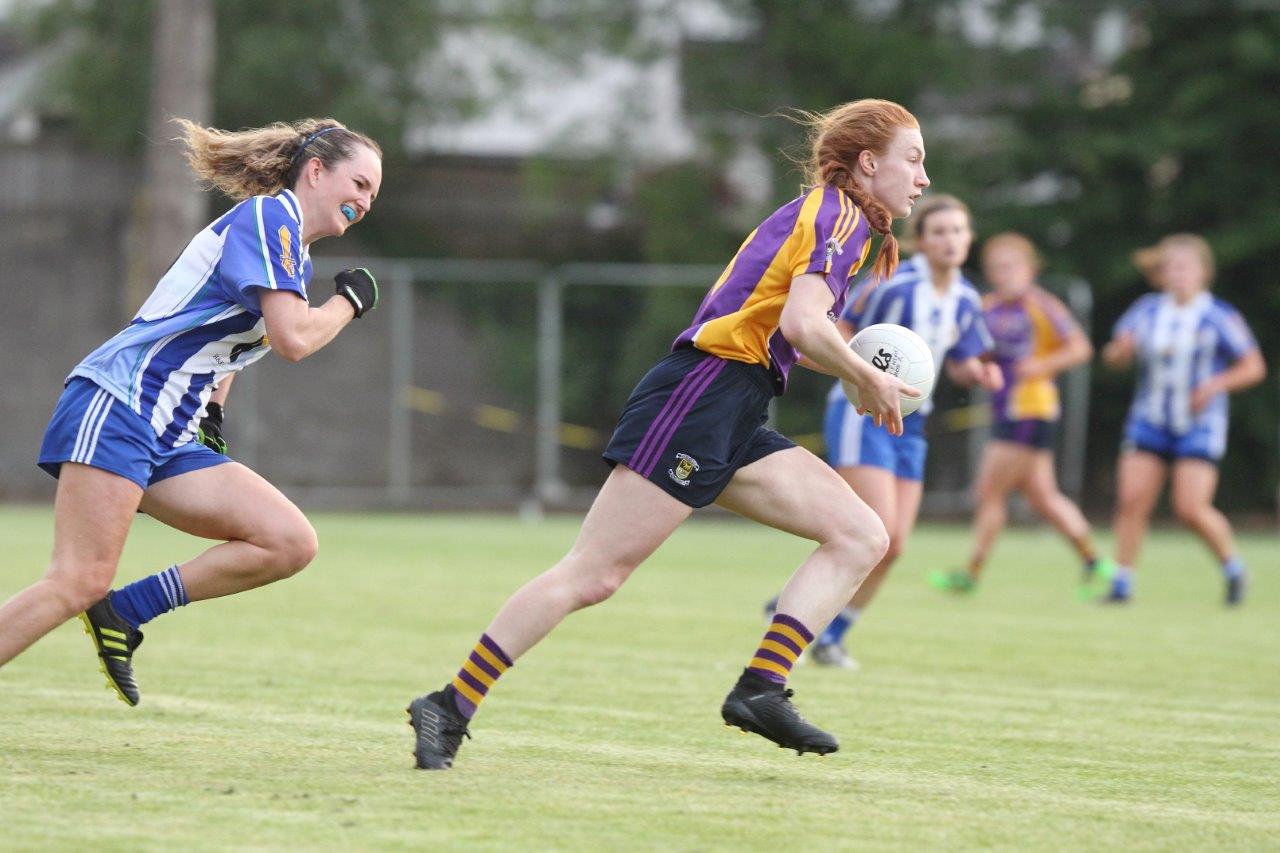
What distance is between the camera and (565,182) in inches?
1001

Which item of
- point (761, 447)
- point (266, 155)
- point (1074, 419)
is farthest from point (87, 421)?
point (1074, 419)

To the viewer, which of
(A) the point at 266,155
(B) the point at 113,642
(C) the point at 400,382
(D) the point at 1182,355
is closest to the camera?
(A) the point at 266,155

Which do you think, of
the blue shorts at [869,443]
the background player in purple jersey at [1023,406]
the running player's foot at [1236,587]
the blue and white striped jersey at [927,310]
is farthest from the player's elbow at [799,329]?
the running player's foot at [1236,587]

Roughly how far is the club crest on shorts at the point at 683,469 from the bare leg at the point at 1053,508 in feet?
25.0

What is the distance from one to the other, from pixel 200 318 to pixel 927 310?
13.4 feet

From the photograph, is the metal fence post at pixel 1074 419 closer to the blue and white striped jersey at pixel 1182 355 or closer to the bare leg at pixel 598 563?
the blue and white striped jersey at pixel 1182 355

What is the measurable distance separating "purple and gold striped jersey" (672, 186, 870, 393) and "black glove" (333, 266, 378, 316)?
909mm

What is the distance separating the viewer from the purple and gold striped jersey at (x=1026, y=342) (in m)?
12.5

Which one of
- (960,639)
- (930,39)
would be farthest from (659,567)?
(930,39)

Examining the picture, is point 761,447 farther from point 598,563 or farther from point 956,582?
point 956,582

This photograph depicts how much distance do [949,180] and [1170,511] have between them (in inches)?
202

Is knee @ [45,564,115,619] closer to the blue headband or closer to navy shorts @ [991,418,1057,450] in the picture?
the blue headband

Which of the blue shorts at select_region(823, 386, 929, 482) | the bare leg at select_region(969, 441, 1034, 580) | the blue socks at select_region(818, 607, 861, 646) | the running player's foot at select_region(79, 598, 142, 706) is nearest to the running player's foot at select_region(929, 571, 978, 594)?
the bare leg at select_region(969, 441, 1034, 580)

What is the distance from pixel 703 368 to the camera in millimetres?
5168
